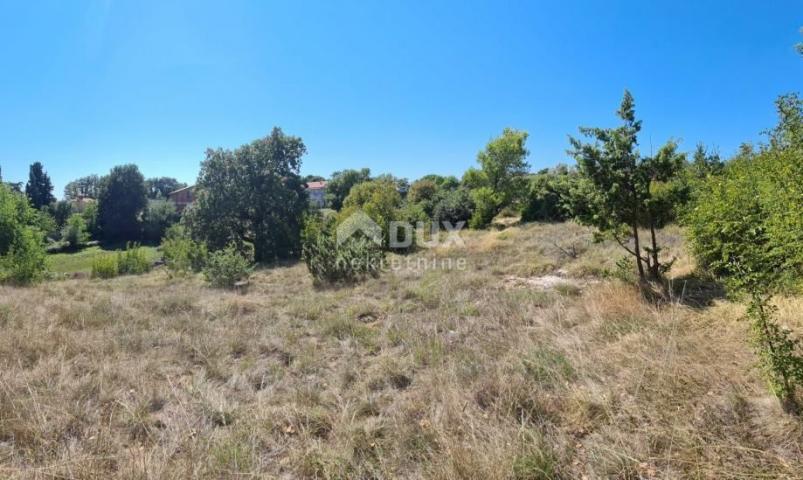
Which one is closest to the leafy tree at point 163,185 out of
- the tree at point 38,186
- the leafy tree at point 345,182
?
the tree at point 38,186

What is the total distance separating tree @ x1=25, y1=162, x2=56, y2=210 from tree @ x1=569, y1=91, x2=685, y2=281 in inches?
2390

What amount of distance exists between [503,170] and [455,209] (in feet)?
13.6

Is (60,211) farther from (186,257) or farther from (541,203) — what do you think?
(541,203)

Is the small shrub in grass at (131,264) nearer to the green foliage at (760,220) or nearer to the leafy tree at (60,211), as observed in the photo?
the green foliage at (760,220)

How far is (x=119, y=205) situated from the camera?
118 feet

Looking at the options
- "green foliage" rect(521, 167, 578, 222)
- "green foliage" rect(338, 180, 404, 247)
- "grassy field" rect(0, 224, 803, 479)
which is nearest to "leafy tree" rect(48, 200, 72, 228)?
"green foliage" rect(338, 180, 404, 247)

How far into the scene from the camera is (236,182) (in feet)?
56.9

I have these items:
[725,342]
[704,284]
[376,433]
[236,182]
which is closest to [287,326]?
[376,433]

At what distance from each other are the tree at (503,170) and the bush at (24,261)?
19.6 meters

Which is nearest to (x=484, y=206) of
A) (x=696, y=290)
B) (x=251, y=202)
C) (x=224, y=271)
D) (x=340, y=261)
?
(x=251, y=202)

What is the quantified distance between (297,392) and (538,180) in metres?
20.0

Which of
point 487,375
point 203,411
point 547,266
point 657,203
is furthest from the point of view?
point 547,266

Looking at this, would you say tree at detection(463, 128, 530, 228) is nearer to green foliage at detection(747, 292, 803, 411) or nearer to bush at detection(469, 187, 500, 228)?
bush at detection(469, 187, 500, 228)

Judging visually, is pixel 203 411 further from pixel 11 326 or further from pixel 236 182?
pixel 236 182
